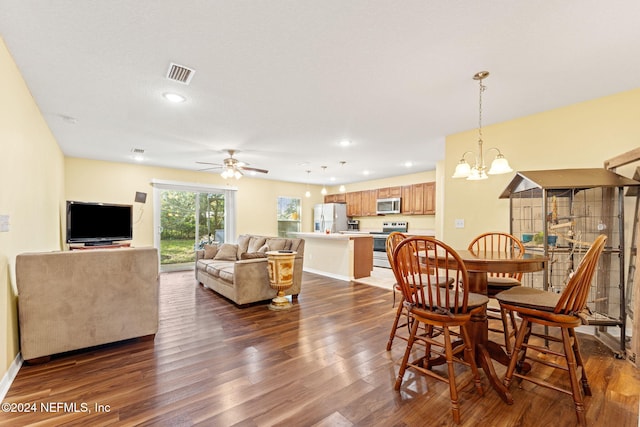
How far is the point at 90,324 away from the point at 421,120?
4029mm

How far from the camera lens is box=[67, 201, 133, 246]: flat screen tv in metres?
4.59

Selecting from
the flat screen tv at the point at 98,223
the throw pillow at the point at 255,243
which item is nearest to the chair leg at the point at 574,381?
the throw pillow at the point at 255,243

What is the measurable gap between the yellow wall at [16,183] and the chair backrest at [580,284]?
3.61 meters

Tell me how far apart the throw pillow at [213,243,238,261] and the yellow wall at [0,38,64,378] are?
227 centimetres

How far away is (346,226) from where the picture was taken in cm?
866

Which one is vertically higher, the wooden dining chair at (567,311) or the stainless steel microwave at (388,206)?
the stainless steel microwave at (388,206)

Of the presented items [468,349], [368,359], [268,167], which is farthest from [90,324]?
[268,167]

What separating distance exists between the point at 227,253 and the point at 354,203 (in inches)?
177

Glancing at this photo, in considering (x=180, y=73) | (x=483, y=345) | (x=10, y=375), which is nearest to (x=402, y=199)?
(x=483, y=345)

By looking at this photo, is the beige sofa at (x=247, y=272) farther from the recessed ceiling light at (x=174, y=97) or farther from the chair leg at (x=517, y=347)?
the chair leg at (x=517, y=347)

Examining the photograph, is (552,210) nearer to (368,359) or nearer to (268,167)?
(368,359)

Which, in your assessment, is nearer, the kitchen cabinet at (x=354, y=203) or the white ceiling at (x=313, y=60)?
the white ceiling at (x=313, y=60)

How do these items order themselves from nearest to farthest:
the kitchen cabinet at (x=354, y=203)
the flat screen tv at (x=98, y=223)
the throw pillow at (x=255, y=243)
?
the flat screen tv at (x=98, y=223) → the throw pillow at (x=255, y=243) → the kitchen cabinet at (x=354, y=203)

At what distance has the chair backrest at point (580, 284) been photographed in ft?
5.41
